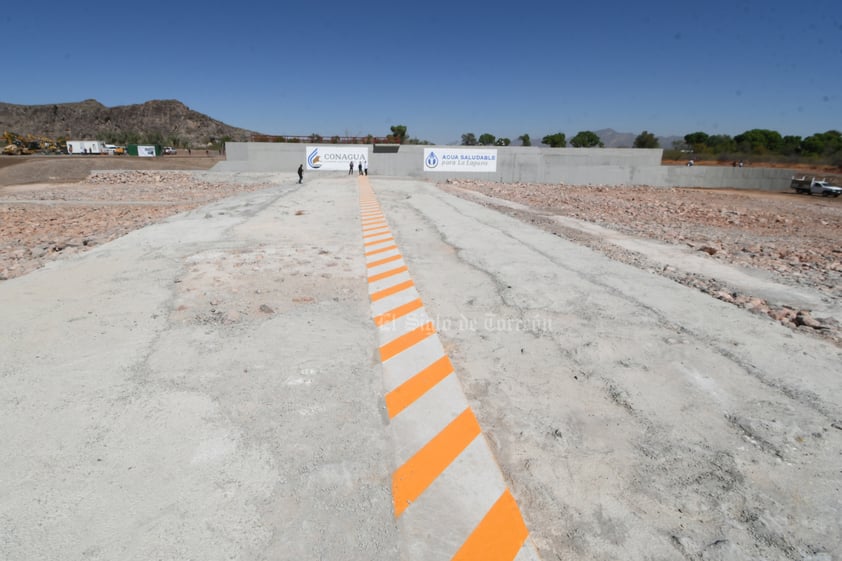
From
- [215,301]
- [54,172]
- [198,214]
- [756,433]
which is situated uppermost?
[54,172]

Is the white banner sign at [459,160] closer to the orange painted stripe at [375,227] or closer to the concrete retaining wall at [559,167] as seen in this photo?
the concrete retaining wall at [559,167]

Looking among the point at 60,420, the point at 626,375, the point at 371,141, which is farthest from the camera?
the point at 371,141

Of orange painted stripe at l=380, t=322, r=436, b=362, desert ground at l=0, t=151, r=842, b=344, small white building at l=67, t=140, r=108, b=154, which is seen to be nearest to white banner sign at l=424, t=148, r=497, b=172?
desert ground at l=0, t=151, r=842, b=344

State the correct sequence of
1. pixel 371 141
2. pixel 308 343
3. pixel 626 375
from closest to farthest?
pixel 626 375 → pixel 308 343 → pixel 371 141

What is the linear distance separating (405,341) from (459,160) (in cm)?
3402

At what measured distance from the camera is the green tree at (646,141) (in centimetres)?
6094

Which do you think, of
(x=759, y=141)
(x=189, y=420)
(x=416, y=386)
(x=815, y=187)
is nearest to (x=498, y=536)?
(x=416, y=386)

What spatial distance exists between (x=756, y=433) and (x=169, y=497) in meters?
4.21

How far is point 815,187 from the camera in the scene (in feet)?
110

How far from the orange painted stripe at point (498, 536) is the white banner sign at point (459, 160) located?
3566cm

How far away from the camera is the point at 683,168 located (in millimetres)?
40156

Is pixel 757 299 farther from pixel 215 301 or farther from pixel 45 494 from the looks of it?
pixel 45 494

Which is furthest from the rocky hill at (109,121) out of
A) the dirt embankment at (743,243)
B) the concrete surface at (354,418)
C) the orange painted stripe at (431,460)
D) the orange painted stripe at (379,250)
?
the orange painted stripe at (431,460)

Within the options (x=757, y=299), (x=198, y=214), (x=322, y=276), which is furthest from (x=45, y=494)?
(x=198, y=214)
